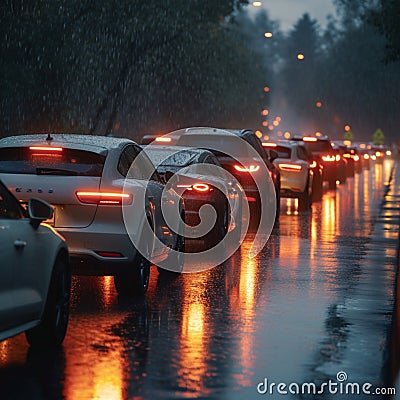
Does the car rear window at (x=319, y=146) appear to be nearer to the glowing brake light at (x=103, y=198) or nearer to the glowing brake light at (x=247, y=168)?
the glowing brake light at (x=247, y=168)

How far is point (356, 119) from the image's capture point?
528 feet

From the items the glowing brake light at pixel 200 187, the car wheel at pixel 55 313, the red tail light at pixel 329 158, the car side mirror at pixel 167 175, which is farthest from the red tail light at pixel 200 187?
the red tail light at pixel 329 158

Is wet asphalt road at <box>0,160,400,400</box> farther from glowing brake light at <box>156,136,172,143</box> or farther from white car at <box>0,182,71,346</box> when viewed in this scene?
glowing brake light at <box>156,136,172,143</box>

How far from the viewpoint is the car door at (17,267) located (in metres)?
8.01

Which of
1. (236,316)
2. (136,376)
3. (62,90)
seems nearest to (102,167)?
(236,316)

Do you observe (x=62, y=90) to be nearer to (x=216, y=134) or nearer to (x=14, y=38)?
(x=14, y=38)

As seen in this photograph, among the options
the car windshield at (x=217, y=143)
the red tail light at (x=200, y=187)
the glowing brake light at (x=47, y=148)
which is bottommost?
the red tail light at (x=200, y=187)

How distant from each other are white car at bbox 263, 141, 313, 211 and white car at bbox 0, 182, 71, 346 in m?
20.8

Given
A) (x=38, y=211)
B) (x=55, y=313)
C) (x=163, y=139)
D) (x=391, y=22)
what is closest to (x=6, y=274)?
(x=38, y=211)

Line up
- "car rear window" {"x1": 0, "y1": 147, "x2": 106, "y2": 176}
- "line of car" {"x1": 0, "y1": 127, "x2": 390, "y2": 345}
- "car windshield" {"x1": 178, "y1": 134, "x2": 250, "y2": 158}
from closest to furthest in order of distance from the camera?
"line of car" {"x1": 0, "y1": 127, "x2": 390, "y2": 345}, "car rear window" {"x1": 0, "y1": 147, "x2": 106, "y2": 176}, "car windshield" {"x1": 178, "y1": 134, "x2": 250, "y2": 158}

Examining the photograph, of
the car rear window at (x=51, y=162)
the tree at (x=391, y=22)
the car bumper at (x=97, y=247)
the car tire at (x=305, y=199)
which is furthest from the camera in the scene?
the tree at (x=391, y=22)

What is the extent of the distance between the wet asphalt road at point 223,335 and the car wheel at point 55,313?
0.41 feet

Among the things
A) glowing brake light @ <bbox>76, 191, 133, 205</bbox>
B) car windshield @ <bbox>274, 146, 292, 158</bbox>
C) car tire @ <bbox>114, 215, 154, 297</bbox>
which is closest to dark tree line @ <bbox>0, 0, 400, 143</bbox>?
car windshield @ <bbox>274, 146, 292, 158</bbox>

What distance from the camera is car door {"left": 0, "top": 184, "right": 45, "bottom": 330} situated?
8.01 meters
